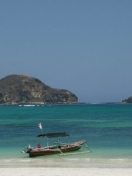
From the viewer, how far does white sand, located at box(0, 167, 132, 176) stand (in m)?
23.8

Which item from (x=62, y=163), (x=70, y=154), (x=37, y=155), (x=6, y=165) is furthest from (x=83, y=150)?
(x=6, y=165)

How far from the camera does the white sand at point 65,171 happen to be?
2383 centimetres

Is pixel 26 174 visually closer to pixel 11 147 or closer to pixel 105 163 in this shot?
pixel 105 163

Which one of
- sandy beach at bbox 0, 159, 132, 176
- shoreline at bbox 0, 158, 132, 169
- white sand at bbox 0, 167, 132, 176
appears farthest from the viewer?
shoreline at bbox 0, 158, 132, 169

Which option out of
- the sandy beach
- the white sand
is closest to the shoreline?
the sandy beach

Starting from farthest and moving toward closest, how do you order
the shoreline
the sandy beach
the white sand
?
the shoreline, the sandy beach, the white sand

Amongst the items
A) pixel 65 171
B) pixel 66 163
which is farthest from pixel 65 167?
pixel 66 163

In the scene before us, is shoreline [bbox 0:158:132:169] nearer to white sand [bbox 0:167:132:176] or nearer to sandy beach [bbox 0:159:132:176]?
sandy beach [bbox 0:159:132:176]

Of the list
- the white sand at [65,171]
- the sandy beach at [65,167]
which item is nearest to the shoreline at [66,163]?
the sandy beach at [65,167]

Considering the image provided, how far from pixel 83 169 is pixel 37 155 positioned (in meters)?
7.71

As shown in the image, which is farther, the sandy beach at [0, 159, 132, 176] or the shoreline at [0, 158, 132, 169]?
the shoreline at [0, 158, 132, 169]

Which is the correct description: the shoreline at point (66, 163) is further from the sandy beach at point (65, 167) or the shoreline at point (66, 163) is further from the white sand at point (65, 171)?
the white sand at point (65, 171)

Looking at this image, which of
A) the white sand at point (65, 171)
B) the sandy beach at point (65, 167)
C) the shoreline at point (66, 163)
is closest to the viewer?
the white sand at point (65, 171)

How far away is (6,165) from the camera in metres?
28.2
